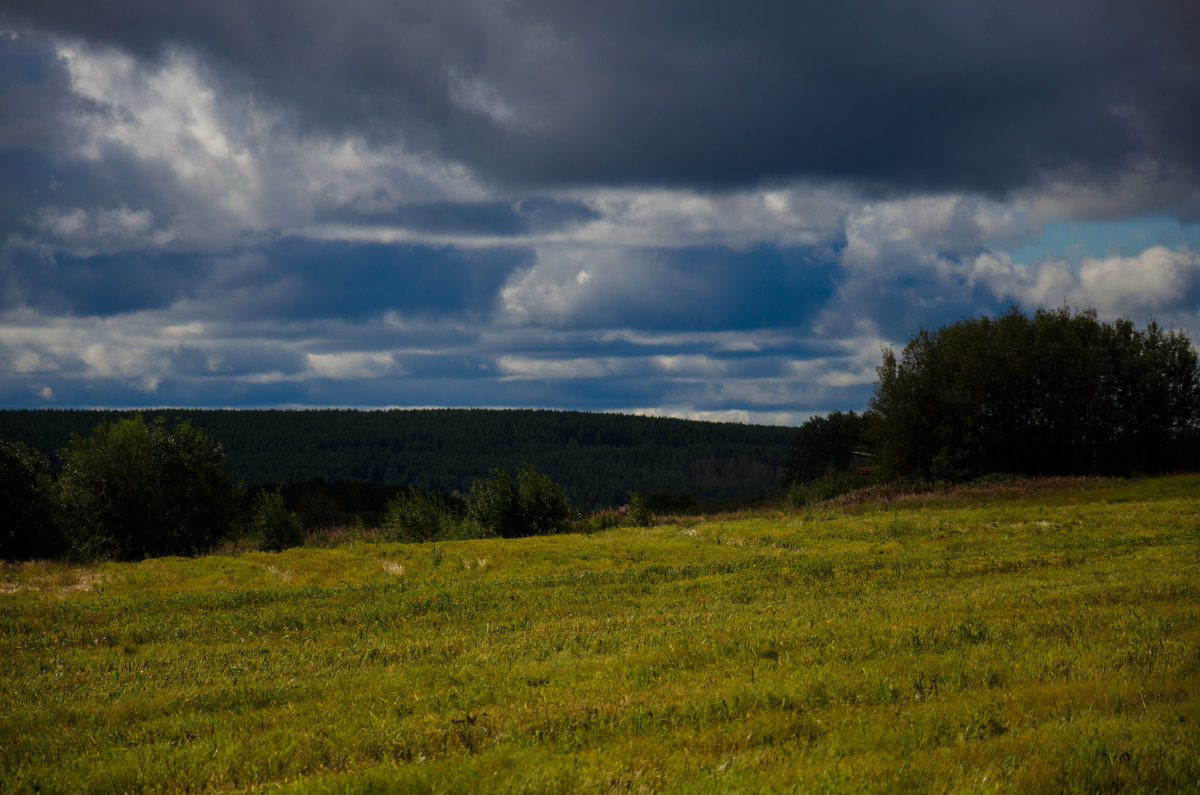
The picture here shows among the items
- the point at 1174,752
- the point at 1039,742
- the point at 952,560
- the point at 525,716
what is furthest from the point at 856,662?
the point at 952,560

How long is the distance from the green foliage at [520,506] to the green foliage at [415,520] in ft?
9.56

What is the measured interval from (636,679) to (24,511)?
4723 centimetres

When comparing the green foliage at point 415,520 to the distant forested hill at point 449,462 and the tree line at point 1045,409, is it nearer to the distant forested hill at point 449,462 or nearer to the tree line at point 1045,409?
the tree line at point 1045,409

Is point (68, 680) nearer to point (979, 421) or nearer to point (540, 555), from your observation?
point (540, 555)

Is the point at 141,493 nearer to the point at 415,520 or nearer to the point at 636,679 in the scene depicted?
the point at 415,520

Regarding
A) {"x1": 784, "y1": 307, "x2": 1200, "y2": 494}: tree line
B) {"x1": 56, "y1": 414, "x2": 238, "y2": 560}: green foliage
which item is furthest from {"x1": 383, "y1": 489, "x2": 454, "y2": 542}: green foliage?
{"x1": 784, "y1": 307, "x2": 1200, "y2": 494}: tree line

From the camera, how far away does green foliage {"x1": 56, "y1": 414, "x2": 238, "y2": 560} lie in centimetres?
4594

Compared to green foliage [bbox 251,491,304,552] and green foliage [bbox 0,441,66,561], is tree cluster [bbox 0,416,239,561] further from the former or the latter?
green foliage [bbox 251,491,304,552]

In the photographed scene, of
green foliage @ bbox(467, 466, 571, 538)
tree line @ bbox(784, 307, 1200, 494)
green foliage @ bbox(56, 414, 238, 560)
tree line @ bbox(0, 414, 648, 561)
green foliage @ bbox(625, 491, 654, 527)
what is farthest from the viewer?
tree line @ bbox(784, 307, 1200, 494)

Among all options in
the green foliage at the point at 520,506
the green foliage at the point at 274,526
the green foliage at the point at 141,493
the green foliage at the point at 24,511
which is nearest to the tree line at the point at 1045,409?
the green foliage at the point at 520,506

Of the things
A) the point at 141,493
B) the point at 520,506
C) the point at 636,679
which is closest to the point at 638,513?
the point at 520,506

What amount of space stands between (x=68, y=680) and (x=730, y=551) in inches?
728

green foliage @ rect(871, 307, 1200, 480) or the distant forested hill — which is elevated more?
green foliage @ rect(871, 307, 1200, 480)

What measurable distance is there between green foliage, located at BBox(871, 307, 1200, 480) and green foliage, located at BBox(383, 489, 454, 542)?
34834 mm
